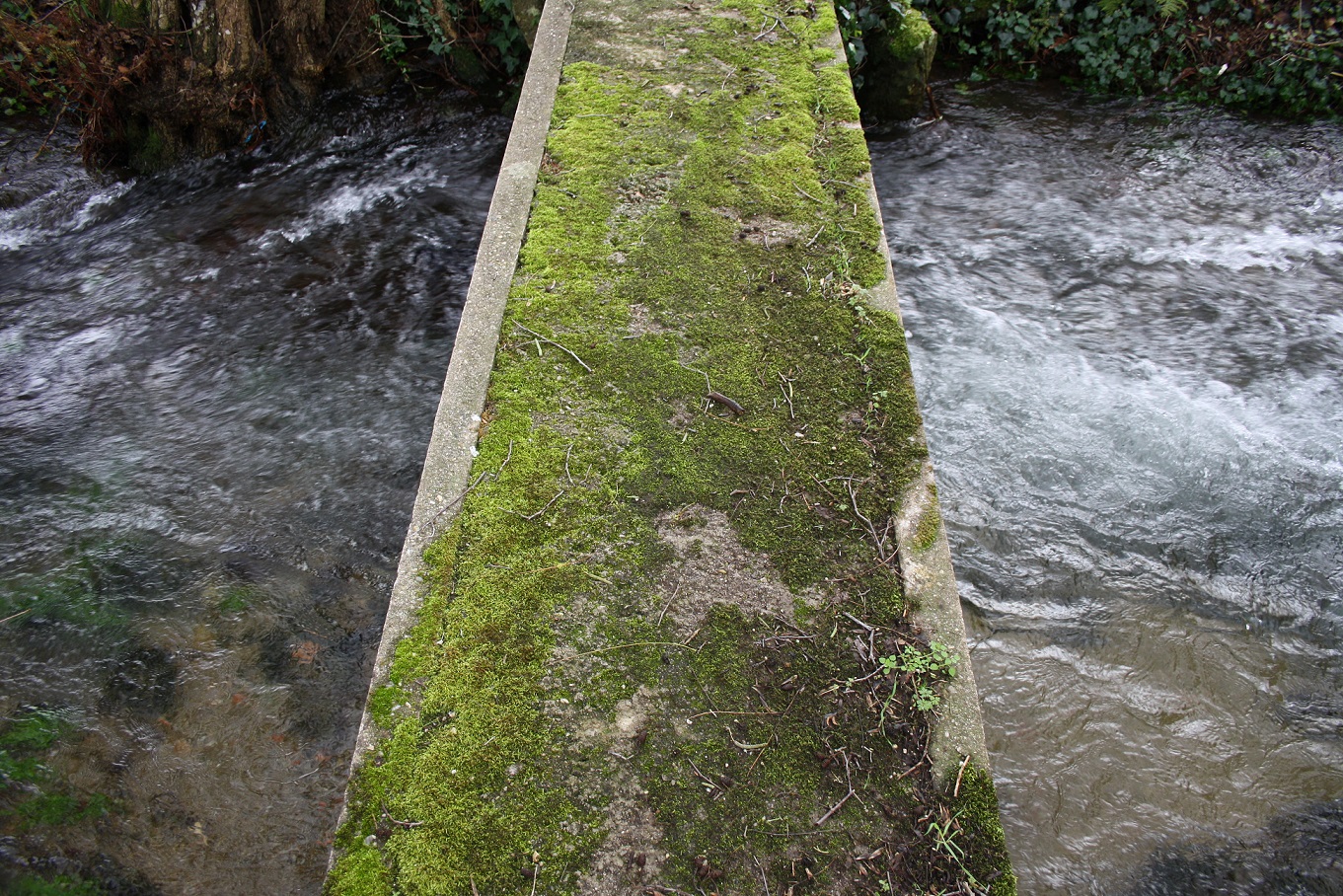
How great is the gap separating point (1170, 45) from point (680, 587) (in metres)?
7.26

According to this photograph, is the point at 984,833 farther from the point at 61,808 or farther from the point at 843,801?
the point at 61,808

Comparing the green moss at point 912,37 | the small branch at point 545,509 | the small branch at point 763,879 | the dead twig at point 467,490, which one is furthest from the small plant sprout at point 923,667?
the green moss at point 912,37

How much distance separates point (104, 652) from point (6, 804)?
75 cm

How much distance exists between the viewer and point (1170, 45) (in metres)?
7.02

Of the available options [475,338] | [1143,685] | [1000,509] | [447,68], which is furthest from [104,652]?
[447,68]

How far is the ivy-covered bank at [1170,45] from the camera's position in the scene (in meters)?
6.73

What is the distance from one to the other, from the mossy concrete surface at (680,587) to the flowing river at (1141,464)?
1.18m

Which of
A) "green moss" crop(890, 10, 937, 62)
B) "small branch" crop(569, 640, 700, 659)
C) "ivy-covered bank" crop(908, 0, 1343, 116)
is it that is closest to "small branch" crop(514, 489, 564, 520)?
"small branch" crop(569, 640, 700, 659)

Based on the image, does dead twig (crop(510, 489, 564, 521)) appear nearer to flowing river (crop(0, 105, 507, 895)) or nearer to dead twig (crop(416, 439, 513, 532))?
dead twig (crop(416, 439, 513, 532))

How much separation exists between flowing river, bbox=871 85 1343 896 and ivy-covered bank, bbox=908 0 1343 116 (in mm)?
312

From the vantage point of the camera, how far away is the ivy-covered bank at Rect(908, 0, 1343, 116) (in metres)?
6.73

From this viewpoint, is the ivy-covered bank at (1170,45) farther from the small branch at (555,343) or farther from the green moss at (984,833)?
the green moss at (984,833)

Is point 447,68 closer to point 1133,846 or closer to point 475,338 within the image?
point 475,338

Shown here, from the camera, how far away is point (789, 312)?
12.8ft
